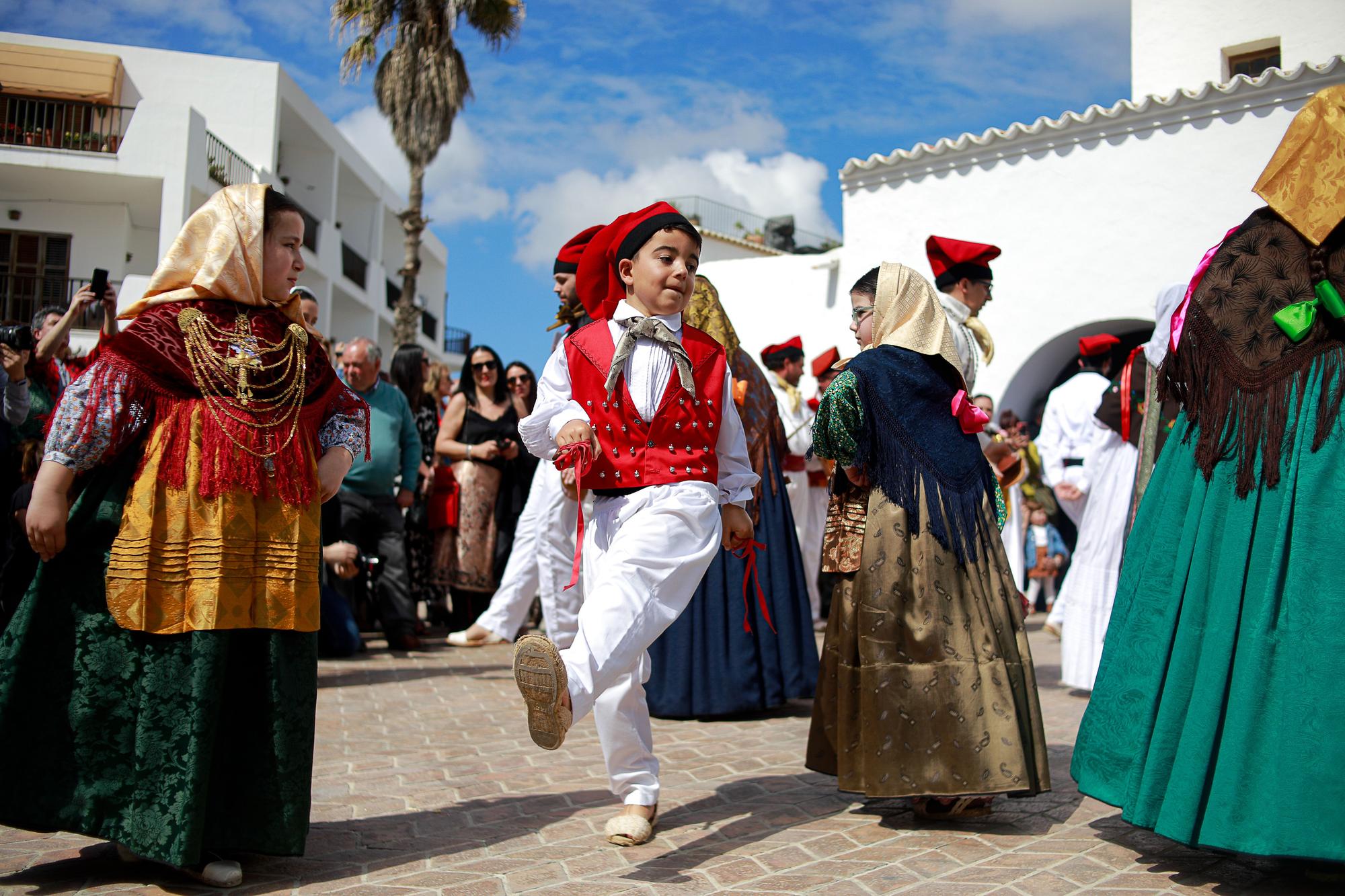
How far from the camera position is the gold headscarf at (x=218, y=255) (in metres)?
3.18

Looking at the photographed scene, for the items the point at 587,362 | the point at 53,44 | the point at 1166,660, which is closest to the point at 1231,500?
the point at 1166,660

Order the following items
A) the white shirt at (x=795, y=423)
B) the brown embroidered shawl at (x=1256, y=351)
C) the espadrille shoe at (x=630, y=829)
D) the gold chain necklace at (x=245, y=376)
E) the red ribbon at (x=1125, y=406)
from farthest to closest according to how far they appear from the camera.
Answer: the white shirt at (x=795, y=423), the red ribbon at (x=1125, y=406), the espadrille shoe at (x=630, y=829), the gold chain necklace at (x=245, y=376), the brown embroidered shawl at (x=1256, y=351)

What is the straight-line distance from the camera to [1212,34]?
1564 centimetres

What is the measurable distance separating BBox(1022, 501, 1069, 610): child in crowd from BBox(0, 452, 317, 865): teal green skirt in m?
9.72

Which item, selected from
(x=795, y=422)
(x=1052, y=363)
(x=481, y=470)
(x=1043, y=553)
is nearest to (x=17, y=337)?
(x=481, y=470)

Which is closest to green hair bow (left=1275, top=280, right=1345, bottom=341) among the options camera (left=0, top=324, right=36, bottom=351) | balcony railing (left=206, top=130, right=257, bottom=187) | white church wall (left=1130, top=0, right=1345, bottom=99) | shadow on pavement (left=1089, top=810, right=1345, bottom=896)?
shadow on pavement (left=1089, top=810, right=1345, bottom=896)

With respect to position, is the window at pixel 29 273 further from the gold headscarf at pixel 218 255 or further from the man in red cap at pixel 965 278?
the man in red cap at pixel 965 278

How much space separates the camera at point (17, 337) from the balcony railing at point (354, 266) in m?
26.4

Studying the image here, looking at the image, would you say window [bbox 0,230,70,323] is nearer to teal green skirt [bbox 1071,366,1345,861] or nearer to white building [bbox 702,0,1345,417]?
white building [bbox 702,0,1345,417]

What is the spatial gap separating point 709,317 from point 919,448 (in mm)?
2000

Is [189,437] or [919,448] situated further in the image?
[919,448]

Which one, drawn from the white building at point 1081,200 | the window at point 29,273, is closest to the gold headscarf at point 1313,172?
the white building at point 1081,200

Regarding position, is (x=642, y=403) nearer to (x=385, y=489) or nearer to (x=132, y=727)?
(x=132, y=727)

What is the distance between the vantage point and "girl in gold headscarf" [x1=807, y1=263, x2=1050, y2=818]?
346 cm
